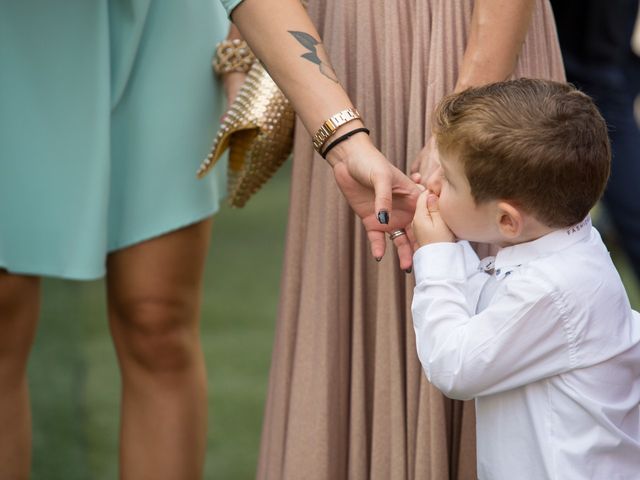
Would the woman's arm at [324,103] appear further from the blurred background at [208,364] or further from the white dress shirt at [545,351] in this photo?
the blurred background at [208,364]

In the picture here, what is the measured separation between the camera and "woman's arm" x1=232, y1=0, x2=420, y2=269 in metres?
2.01

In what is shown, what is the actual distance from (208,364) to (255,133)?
208cm

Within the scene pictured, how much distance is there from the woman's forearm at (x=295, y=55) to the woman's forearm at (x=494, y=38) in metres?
0.23

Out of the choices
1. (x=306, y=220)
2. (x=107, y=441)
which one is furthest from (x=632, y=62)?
(x=306, y=220)

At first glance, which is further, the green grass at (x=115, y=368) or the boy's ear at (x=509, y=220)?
the green grass at (x=115, y=368)

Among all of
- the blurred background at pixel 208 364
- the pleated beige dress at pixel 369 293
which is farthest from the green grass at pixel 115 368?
the pleated beige dress at pixel 369 293

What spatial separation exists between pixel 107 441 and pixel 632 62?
2746 millimetres

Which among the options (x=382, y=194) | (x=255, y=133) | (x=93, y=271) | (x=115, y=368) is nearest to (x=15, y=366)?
(x=93, y=271)

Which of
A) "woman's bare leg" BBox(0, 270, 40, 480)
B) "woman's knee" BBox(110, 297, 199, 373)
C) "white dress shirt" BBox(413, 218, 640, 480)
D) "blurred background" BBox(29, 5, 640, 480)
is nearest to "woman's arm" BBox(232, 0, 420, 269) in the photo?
"white dress shirt" BBox(413, 218, 640, 480)

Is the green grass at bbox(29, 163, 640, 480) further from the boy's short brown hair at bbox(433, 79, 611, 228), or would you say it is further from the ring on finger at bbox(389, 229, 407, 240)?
the boy's short brown hair at bbox(433, 79, 611, 228)

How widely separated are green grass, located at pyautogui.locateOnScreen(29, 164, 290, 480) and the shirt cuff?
163 cm

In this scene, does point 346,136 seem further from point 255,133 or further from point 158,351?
point 158,351

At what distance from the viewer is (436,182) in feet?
6.62

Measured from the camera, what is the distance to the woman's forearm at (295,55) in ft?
6.87
